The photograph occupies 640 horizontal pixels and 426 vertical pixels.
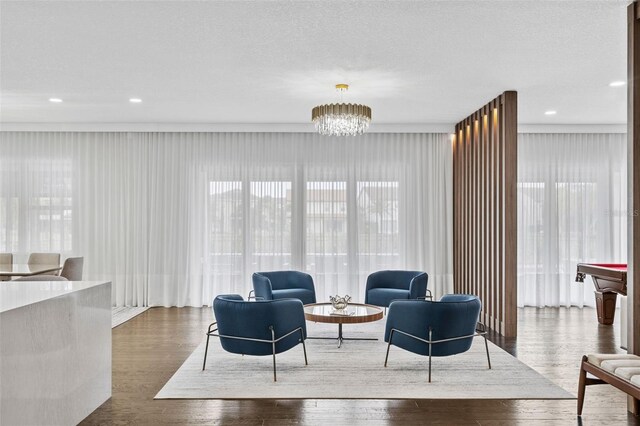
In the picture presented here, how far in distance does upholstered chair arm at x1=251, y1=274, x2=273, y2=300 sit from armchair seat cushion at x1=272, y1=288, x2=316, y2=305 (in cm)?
18

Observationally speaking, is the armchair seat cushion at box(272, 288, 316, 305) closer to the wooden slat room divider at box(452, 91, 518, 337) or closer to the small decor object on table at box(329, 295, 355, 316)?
the small decor object on table at box(329, 295, 355, 316)

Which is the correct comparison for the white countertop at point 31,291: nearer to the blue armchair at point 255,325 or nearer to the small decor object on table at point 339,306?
the blue armchair at point 255,325

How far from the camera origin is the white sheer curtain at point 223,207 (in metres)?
8.07

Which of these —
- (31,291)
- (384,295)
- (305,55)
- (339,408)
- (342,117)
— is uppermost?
(305,55)

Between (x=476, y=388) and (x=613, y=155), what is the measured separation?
5.96 m

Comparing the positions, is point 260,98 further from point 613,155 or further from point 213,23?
point 613,155

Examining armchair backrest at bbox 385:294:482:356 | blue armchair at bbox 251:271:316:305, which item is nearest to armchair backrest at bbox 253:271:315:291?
blue armchair at bbox 251:271:316:305

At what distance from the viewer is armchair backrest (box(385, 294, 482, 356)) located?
430 cm

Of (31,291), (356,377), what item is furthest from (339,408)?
(31,291)

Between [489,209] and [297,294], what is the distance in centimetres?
284

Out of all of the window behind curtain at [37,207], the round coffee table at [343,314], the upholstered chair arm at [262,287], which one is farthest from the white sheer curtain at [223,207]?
the round coffee table at [343,314]

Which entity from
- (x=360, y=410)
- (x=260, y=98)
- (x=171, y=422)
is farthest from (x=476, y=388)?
(x=260, y=98)

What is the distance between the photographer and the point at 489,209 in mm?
6535

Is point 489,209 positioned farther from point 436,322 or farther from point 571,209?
point 436,322
